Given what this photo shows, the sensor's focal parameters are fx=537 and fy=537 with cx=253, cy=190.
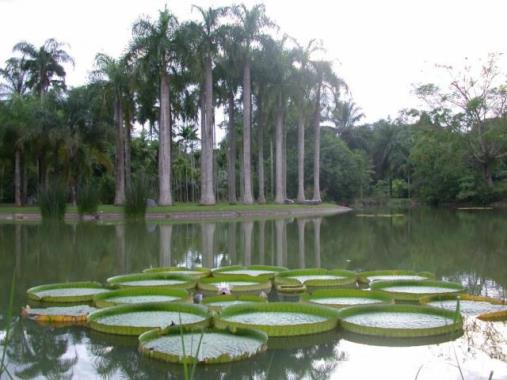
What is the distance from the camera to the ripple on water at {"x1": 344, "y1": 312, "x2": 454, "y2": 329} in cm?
556

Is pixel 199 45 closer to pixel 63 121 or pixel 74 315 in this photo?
pixel 63 121

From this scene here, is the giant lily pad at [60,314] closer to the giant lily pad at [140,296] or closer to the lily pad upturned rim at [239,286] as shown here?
the giant lily pad at [140,296]

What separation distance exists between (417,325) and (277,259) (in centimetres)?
635

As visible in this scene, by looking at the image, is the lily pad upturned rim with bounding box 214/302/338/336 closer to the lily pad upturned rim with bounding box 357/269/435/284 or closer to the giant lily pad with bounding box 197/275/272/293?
the giant lily pad with bounding box 197/275/272/293

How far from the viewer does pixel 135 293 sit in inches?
285

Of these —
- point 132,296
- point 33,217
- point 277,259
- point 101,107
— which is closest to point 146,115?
point 101,107

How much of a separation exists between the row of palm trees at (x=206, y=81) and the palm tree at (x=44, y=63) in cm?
8

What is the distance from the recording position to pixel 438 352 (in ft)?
16.5

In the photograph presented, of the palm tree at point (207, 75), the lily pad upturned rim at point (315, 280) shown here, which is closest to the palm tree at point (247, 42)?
the palm tree at point (207, 75)

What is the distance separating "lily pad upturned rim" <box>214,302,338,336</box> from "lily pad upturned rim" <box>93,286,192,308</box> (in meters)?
1.16

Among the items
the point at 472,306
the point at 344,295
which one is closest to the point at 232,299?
the point at 344,295

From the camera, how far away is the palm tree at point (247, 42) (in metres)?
33.3

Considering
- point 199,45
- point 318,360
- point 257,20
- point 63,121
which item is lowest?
point 318,360

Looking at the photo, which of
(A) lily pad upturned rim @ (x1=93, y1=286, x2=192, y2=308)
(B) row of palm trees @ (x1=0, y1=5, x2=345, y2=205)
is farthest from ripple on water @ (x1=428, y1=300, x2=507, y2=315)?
(B) row of palm trees @ (x1=0, y1=5, x2=345, y2=205)
